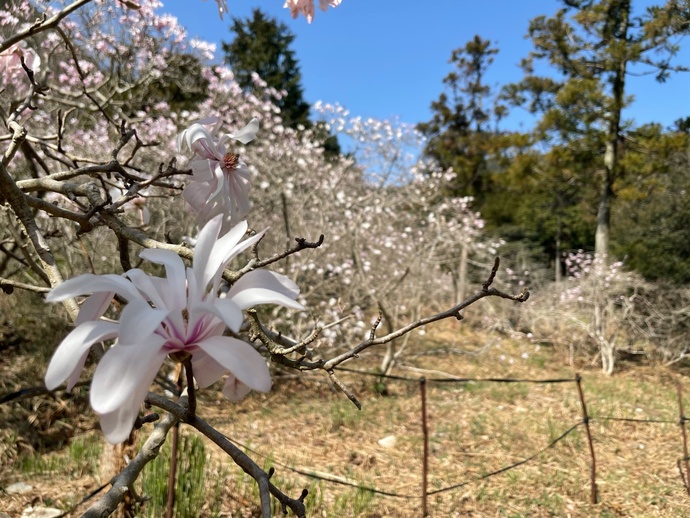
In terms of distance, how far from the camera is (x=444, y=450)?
12.7 feet

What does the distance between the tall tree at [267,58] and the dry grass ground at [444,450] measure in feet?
45.3

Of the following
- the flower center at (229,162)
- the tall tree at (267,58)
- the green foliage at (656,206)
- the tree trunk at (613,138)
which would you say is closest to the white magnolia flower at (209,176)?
the flower center at (229,162)

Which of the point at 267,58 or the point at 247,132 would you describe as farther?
the point at 267,58

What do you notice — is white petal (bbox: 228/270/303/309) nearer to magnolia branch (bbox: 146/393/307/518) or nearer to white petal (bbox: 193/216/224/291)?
white petal (bbox: 193/216/224/291)

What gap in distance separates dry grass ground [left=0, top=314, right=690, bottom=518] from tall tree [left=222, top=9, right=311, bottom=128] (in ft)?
45.3

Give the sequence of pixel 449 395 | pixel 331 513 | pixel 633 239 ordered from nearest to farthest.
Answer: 1. pixel 331 513
2. pixel 449 395
3. pixel 633 239

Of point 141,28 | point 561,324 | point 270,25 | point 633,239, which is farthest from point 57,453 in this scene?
point 270,25

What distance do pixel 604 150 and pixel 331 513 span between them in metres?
10.4

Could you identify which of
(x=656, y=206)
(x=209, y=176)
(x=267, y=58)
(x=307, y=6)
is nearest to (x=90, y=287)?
(x=209, y=176)

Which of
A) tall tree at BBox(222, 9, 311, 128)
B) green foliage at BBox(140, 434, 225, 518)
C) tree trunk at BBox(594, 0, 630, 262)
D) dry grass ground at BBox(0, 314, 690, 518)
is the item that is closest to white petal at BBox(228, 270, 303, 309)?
dry grass ground at BBox(0, 314, 690, 518)

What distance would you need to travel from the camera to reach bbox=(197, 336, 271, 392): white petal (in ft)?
1.50

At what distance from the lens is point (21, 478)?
2816 mm

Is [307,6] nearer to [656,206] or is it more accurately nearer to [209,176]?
[209,176]

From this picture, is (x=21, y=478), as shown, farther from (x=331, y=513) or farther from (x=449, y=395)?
(x=449, y=395)
